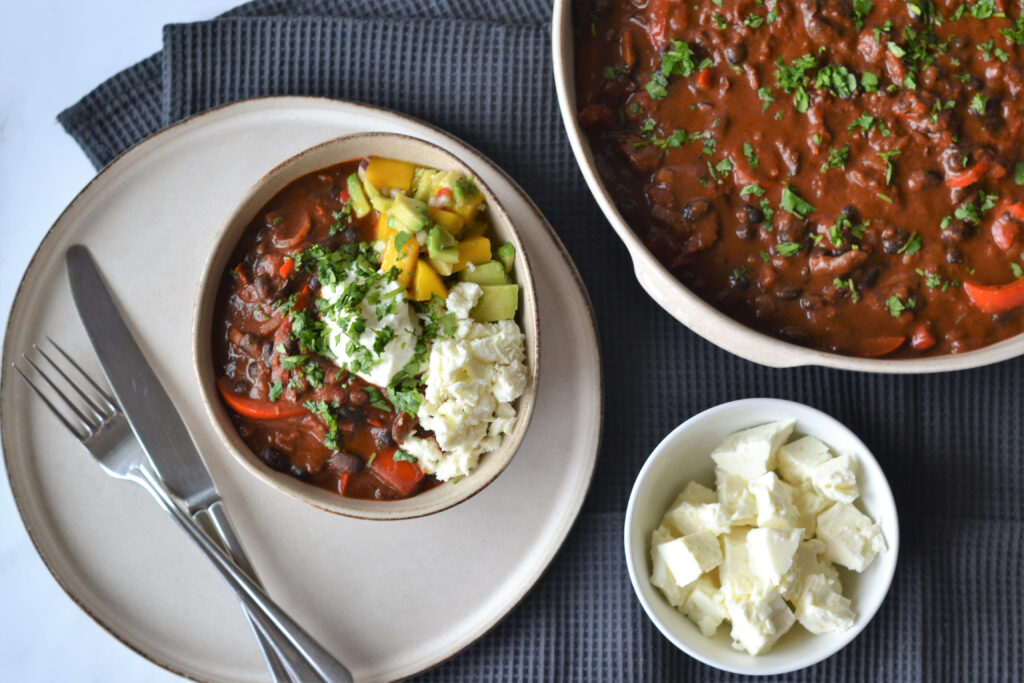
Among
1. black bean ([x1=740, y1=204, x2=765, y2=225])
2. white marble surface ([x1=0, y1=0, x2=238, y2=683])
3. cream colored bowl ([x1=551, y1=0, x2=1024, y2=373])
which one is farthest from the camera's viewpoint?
white marble surface ([x1=0, y1=0, x2=238, y2=683])

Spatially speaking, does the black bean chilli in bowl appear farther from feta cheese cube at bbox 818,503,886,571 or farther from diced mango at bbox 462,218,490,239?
feta cheese cube at bbox 818,503,886,571

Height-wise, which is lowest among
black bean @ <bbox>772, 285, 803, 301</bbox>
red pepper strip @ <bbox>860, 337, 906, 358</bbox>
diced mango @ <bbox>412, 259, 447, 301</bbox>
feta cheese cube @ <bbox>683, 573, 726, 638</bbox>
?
feta cheese cube @ <bbox>683, 573, 726, 638</bbox>

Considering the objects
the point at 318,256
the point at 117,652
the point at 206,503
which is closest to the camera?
the point at 318,256

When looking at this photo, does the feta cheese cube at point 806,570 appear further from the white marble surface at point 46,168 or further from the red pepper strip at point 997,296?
the white marble surface at point 46,168

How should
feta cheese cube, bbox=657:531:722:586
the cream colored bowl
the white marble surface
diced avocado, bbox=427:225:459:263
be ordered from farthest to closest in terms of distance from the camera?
1. the white marble surface
2. feta cheese cube, bbox=657:531:722:586
3. diced avocado, bbox=427:225:459:263
4. the cream colored bowl

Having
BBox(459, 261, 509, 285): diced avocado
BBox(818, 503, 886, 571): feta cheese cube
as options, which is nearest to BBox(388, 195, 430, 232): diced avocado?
BBox(459, 261, 509, 285): diced avocado

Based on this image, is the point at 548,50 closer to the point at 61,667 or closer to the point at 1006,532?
the point at 1006,532

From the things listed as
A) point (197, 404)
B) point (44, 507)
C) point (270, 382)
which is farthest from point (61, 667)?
point (270, 382)
